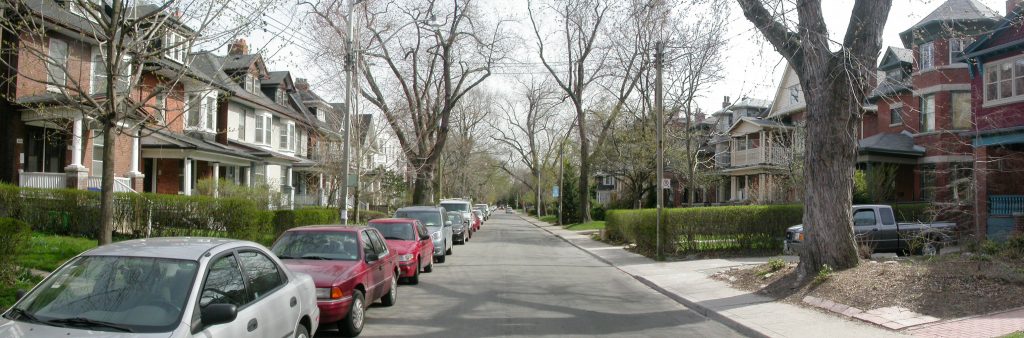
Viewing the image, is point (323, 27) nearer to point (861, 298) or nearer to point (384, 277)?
point (384, 277)

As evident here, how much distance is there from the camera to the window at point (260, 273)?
19.2 feet

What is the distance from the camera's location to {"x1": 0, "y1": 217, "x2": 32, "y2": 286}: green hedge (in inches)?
362

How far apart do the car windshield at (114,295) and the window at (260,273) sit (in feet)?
2.36

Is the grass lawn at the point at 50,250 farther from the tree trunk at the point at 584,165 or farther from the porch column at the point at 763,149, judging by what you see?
the porch column at the point at 763,149

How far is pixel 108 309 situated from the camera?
4.81 meters

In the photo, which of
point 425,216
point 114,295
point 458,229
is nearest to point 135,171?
point 425,216

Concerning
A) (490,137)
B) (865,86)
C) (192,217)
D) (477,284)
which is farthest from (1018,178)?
(490,137)

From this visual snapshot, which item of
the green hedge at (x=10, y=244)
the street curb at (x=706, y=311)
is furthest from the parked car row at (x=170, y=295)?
the street curb at (x=706, y=311)

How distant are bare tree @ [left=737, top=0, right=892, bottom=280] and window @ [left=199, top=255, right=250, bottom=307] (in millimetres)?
9990

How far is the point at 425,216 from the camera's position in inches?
840

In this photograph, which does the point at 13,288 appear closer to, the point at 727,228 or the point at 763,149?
the point at 727,228

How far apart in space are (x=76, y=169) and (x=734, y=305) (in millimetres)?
19338

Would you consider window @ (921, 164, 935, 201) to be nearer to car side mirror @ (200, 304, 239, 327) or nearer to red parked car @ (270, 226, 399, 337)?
red parked car @ (270, 226, 399, 337)

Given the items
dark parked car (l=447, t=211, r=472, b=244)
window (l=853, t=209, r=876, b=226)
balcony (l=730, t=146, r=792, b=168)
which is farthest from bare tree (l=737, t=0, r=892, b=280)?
balcony (l=730, t=146, r=792, b=168)
